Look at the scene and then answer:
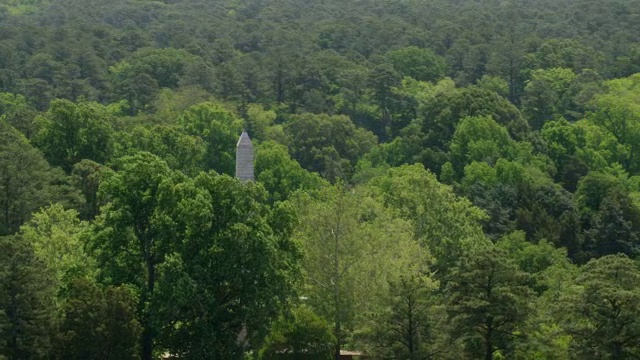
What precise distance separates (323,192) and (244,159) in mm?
4315

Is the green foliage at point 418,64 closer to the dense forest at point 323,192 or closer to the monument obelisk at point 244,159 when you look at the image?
the dense forest at point 323,192

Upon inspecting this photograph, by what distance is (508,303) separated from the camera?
44.5 meters

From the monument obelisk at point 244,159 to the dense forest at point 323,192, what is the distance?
9.58 feet

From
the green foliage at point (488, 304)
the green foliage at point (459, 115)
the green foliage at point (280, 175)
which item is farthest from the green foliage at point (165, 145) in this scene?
the green foliage at point (488, 304)

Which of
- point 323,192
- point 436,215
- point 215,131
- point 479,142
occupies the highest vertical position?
point 323,192

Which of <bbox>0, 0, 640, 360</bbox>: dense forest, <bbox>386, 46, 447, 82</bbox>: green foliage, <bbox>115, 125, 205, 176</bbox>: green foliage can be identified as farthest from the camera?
<bbox>386, 46, 447, 82</bbox>: green foliage

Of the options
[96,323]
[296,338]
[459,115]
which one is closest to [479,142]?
[459,115]

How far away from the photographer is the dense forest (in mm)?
44938

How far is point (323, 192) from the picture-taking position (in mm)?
56344

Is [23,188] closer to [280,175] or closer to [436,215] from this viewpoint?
[436,215]

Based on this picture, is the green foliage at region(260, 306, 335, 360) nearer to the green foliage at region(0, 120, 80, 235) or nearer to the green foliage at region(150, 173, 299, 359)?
the green foliage at region(150, 173, 299, 359)

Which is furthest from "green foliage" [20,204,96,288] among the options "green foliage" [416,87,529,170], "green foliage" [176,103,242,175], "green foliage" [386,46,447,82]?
"green foliage" [386,46,447,82]

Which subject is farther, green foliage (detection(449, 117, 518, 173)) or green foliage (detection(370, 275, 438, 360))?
green foliage (detection(449, 117, 518, 173))

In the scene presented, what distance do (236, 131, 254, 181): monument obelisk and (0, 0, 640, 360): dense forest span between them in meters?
2.92
